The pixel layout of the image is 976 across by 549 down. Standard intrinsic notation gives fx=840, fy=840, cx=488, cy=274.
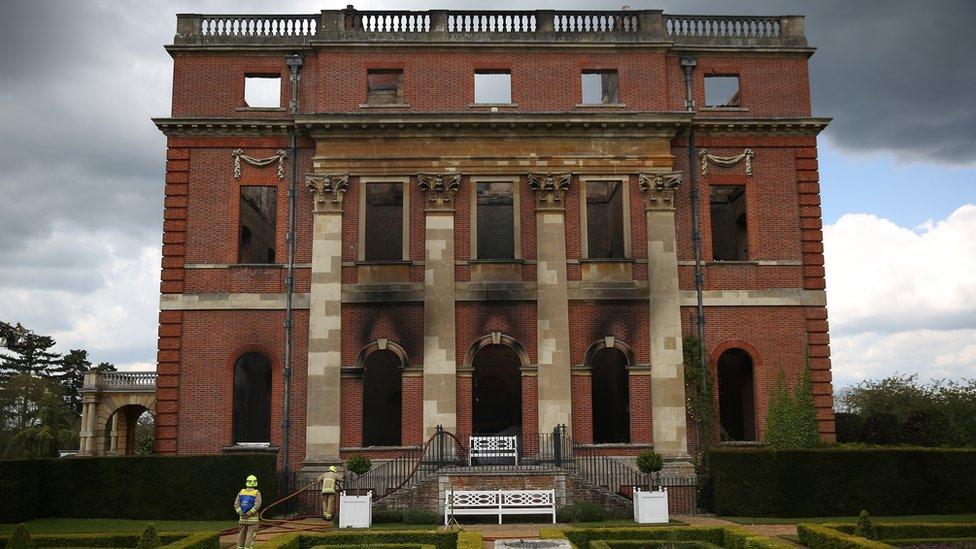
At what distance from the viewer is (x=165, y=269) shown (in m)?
25.6

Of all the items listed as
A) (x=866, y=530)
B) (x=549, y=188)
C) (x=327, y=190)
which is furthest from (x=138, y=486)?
(x=866, y=530)

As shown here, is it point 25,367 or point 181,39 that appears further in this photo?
point 25,367

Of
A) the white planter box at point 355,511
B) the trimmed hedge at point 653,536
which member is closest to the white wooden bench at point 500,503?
the white planter box at point 355,511

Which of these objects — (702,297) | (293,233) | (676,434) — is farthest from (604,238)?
(293,233)

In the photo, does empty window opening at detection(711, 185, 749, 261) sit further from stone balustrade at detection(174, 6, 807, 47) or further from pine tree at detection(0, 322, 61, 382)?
pine tree at detection(0, 322, 61, 382)

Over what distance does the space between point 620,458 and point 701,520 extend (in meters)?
4.01

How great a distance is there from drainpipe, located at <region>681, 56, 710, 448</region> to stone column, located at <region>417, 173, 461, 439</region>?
24.2ft

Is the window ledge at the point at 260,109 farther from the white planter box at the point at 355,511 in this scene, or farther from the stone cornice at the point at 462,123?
the white planter box at the point at 355,511

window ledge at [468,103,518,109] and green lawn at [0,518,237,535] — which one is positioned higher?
window ledge at [468,103,518,109]

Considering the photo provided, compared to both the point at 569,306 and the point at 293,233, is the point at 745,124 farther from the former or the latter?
the point at 293,233

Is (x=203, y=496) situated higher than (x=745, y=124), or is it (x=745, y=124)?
(x=745, y=124)

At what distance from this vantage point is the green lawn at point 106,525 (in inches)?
746

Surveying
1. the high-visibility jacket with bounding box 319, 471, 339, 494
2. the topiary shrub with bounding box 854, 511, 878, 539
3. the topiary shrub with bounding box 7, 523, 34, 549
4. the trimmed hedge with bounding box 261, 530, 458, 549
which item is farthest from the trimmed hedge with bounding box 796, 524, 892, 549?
the topiary shrub with bounding box 7, 523, 34, 549

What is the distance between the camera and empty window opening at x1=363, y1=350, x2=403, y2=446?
104ft
